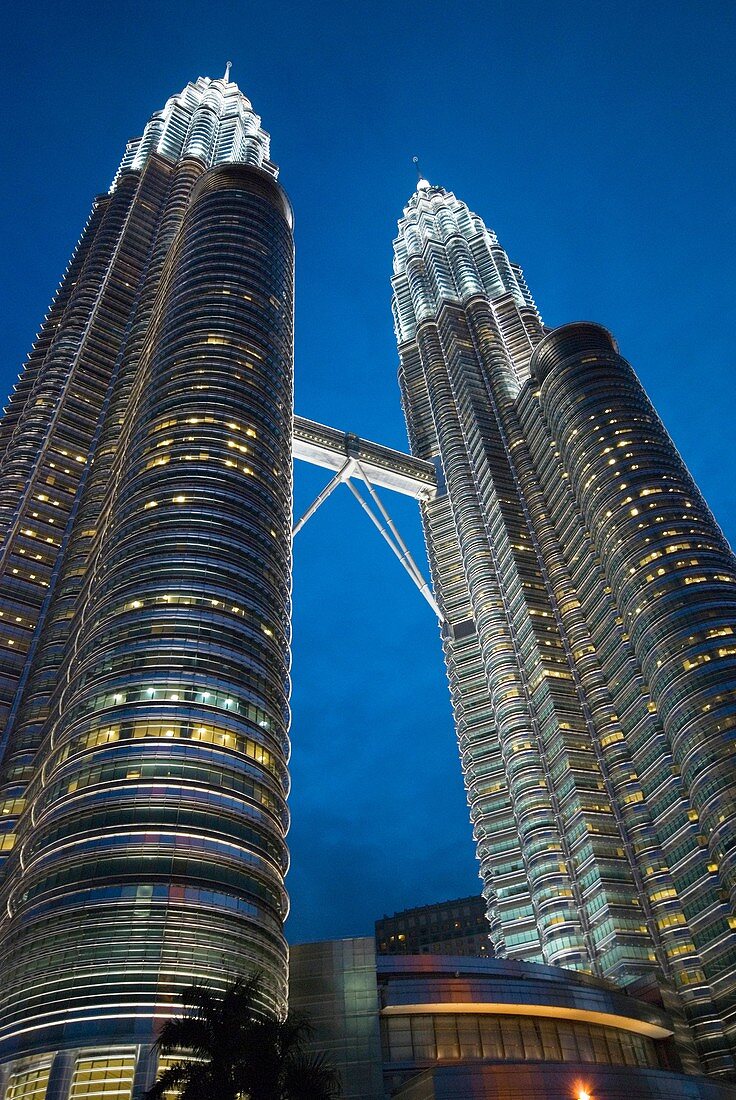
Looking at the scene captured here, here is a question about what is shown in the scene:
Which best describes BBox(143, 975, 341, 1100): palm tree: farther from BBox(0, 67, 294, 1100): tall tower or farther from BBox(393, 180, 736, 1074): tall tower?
BBox(393, 180, 736, 1074): tall tower

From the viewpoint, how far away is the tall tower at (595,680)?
97625mm

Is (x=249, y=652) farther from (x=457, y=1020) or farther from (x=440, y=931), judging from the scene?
(x=440, y=931)

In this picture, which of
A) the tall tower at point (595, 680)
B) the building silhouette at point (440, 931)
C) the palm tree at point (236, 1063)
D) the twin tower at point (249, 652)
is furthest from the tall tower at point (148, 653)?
the building silhouette at point (440, 931)

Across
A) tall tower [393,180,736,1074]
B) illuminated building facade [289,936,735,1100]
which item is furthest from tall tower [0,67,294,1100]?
tall tower [393,180,736,1074]

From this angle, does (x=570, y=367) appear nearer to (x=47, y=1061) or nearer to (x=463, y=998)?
(x=463, y=998)

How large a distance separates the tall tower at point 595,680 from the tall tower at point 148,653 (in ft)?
150

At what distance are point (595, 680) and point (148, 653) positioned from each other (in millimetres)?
70033

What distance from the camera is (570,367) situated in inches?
5807

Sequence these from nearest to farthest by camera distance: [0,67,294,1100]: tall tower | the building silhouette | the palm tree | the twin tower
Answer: the palm tree < [0,67,294,1100]: tall tower < the twin tower < the building silhouette

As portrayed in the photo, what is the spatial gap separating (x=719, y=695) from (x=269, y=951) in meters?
58.3

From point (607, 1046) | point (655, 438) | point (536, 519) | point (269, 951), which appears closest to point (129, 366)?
point (536, 519)

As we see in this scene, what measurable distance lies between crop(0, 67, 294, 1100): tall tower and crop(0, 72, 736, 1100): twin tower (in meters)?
0.29

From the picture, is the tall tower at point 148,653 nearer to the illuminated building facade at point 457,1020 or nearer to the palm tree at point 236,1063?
the illuminated building facade at point 457,1020

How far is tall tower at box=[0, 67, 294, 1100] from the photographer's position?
5875 cm
